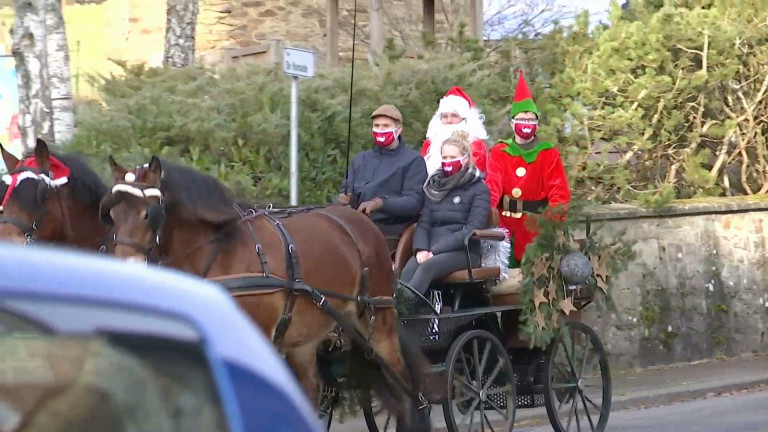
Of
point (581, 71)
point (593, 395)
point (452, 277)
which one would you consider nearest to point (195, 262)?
point (452, 277)

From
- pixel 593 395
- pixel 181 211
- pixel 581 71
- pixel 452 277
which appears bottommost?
pixel 593 395

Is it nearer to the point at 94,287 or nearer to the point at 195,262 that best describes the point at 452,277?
the point at 195,262

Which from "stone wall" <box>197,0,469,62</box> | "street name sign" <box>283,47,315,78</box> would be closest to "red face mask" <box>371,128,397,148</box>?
"street name sign" <box>283,47,315,78</box>

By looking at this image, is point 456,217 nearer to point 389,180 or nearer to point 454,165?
point 454,165

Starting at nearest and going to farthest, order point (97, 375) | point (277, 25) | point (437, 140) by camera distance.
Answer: point (97, 375), point (437, 140), point (277, 25)

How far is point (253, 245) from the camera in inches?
261

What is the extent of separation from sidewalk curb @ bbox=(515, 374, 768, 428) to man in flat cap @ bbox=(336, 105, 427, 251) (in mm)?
2707

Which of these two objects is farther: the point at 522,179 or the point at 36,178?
the point at 522,179

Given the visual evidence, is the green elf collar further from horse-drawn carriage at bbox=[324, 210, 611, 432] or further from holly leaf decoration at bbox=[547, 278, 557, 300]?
holly leaf decoration at bbox=[547, 278, 557, 300]

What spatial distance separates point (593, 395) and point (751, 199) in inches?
254

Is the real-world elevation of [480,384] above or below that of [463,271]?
below

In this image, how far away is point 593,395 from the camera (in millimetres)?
9344

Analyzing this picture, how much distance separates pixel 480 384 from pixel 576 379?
107 centimetres

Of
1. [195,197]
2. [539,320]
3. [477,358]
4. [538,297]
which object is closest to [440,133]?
[538,297]
